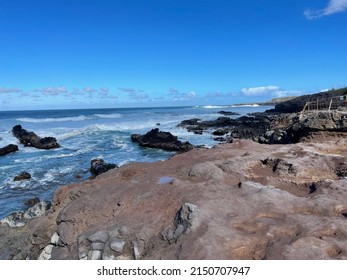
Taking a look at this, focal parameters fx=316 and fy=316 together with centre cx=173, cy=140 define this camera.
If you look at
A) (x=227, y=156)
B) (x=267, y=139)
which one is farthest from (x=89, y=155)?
(x=227, y=156)

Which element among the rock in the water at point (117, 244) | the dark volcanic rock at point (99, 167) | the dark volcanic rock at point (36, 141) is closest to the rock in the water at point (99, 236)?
the rock in the water at point (117, 244)

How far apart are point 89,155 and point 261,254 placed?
2195cm

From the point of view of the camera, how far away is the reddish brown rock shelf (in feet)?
16.9

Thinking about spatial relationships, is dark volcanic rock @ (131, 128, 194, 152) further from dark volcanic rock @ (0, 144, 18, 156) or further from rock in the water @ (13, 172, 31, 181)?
rock in the water @ (13, 172, 31, 181)

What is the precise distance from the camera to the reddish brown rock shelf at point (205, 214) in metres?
5.14

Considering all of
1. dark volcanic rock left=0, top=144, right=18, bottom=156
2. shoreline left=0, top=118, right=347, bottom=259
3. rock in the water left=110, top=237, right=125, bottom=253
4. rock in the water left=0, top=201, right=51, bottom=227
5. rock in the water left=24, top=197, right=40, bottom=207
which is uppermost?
shoreline left=0, top=118, right=347, bottom=259

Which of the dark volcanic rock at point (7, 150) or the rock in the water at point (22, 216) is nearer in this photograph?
the rock in the water at point (22, 216)

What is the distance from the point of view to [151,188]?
323 inches

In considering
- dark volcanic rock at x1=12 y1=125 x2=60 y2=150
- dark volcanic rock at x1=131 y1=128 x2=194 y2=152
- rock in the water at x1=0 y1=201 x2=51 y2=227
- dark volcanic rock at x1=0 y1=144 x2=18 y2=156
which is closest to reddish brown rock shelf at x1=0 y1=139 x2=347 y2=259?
rock in the water at x1=0 y1=201 x2=51 y2=227

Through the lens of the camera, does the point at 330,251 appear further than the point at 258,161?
No

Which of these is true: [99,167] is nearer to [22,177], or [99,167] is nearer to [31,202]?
[22,177]

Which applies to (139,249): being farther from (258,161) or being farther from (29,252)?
(258,161)

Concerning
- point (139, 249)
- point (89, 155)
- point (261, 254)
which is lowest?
point (89, 155)

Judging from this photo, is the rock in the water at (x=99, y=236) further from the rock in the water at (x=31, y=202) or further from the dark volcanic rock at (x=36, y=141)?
the dark volcanic rock at (x=36, y=141)
